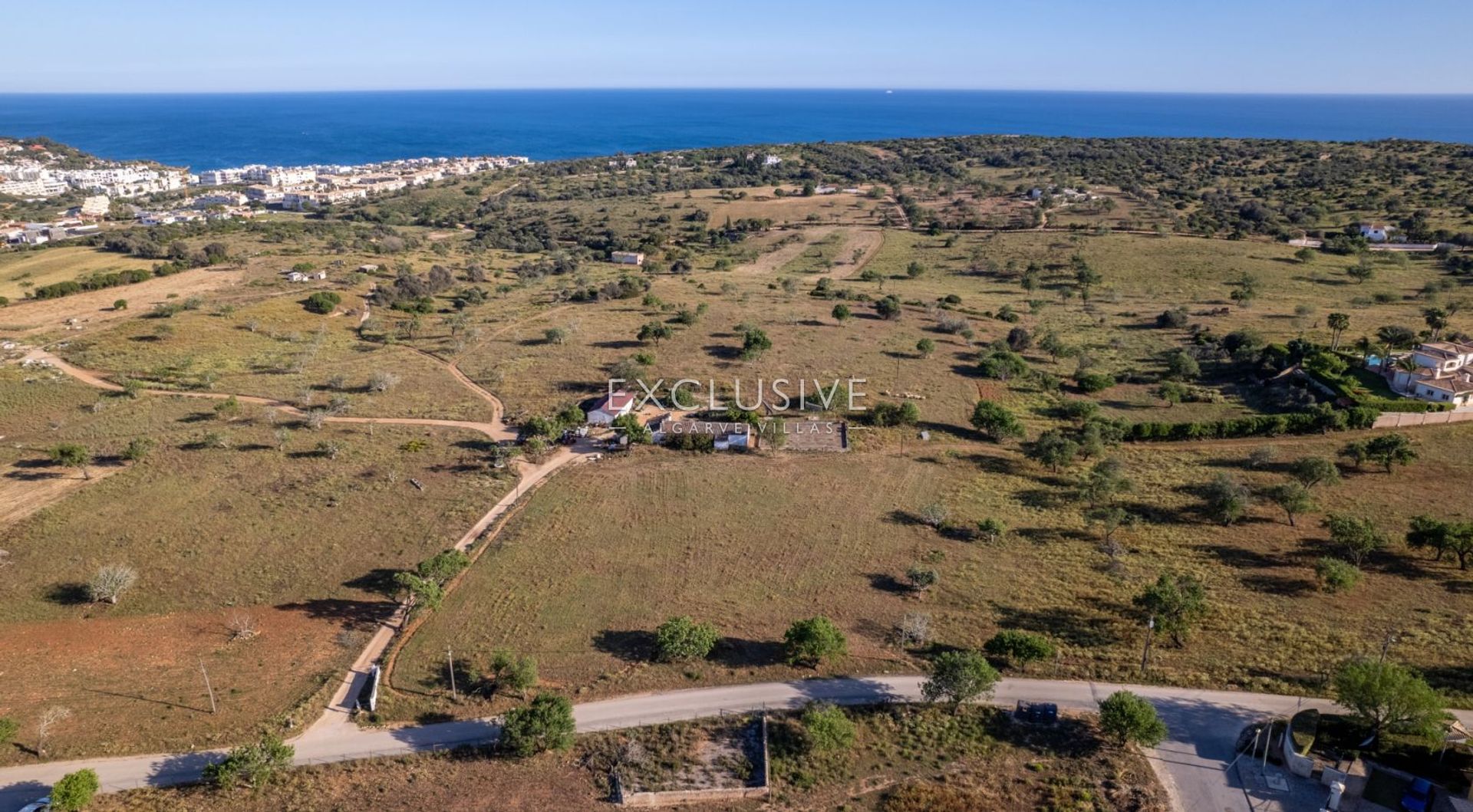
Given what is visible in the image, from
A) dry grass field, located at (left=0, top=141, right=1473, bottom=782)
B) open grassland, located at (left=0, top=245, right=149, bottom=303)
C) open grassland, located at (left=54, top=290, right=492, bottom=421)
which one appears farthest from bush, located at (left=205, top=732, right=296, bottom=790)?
open grassland, located at (left=0, top=245, right=149, bottom=303)

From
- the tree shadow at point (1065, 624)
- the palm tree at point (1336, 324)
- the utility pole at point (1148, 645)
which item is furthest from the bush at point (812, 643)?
the palm tree at point (1336, 324)

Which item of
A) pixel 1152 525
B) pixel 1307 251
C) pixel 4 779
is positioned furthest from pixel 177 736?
pixel 1307 251

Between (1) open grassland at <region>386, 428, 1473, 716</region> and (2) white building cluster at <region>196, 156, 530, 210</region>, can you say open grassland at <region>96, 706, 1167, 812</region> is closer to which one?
(1) open grassland at <region>386, 428, 1473, 716</region>

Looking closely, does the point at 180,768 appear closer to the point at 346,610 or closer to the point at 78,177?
the point at 346,610

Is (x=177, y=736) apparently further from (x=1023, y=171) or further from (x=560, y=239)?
(x=1023, y=171)

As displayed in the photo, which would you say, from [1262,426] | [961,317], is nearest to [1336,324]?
[1262,426]
